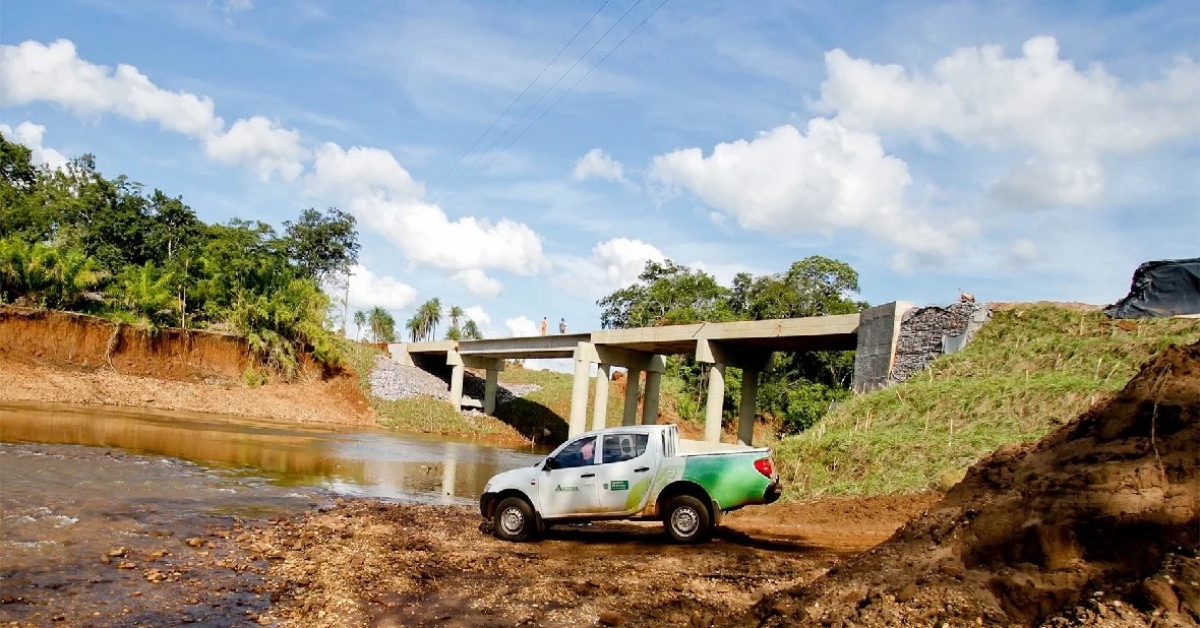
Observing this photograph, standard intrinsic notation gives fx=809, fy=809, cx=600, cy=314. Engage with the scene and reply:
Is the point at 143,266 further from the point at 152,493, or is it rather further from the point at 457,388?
Answer: the point at 152,493

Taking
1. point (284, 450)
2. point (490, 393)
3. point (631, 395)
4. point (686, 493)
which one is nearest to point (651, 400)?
point (631, 395)

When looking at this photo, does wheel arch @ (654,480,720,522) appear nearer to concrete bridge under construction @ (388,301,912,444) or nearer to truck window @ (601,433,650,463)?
truck window @ (601,433,650,463)

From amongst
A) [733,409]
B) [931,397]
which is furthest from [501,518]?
[733,409]

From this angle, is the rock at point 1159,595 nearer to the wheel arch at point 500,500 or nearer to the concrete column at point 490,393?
the wheel arch at point 500,500

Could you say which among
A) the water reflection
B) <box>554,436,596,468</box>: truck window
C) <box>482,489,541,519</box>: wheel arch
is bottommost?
the water reflection

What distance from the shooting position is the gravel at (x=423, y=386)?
6072cm

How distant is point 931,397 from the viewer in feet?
71.4

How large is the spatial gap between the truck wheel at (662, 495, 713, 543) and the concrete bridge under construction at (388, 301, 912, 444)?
16894mm

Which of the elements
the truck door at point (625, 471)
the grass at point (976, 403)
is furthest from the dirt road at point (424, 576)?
the grass at point (976, 403)

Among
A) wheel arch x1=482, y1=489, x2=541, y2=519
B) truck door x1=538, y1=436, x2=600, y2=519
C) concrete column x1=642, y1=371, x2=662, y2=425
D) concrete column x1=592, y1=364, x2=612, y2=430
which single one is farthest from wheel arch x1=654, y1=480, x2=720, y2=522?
concrete column x1=592, y1=364, x2=612, y2=430

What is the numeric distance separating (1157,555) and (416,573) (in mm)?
8023

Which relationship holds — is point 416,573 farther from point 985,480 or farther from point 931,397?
point 931,397

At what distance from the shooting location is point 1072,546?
5961mm

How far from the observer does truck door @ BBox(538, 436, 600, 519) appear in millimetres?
13047
